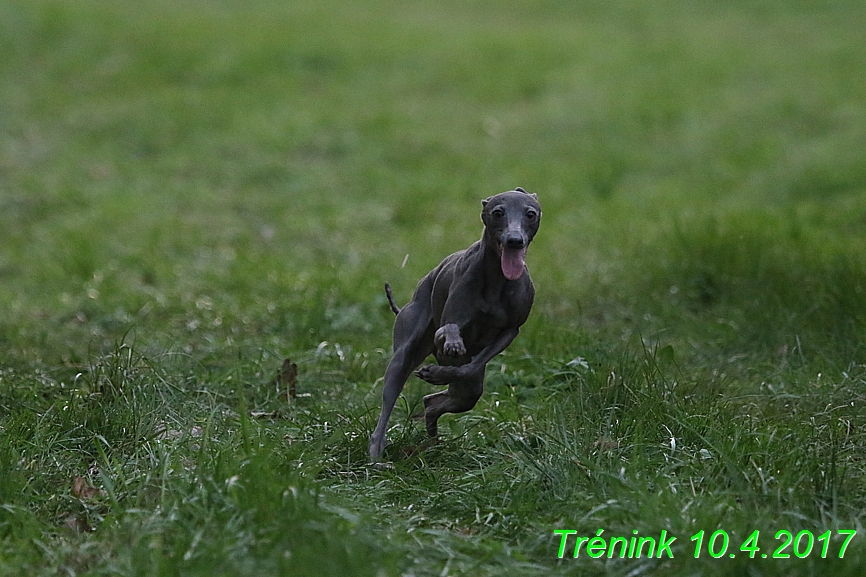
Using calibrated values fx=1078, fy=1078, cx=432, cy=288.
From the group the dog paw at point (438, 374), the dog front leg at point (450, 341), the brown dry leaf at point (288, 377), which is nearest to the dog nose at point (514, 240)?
the dog front leg at point (450, 341)

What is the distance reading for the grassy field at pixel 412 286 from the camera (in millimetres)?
3592

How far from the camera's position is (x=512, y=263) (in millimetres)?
3902

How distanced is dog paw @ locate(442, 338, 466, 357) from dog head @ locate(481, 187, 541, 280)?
30 centimetres

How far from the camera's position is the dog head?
→ 3879mm

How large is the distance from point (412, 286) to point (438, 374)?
3.56 m

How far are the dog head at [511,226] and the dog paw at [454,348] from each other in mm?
300

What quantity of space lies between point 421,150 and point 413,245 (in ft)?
11.5

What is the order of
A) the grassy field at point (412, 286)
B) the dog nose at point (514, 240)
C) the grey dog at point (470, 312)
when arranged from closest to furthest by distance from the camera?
the grassy field at point (412, 286)
the dog nose at point (514, 240)
the grey dog at point (470, 312)

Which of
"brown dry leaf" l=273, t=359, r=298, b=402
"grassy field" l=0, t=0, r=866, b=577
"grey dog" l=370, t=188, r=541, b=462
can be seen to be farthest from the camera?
"brown dry leaf" l=273, t=359, r=298, b=402

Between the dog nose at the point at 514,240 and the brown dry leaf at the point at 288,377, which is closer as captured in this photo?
the dog nose at the point at 514,240

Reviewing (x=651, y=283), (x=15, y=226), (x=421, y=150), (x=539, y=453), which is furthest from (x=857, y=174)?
(x=15, y=226)

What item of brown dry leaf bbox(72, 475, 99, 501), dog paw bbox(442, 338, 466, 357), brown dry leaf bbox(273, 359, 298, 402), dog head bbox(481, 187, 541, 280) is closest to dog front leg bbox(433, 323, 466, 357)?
dog paw bbox(442, 338, 466, 357)

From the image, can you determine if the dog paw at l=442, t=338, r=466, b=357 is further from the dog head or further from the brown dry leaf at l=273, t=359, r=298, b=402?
the brown dry leaf at l=273, t=359, r=298, b=402

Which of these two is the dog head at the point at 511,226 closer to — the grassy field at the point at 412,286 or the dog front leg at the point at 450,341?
the dog front leg at the point at 450,341
